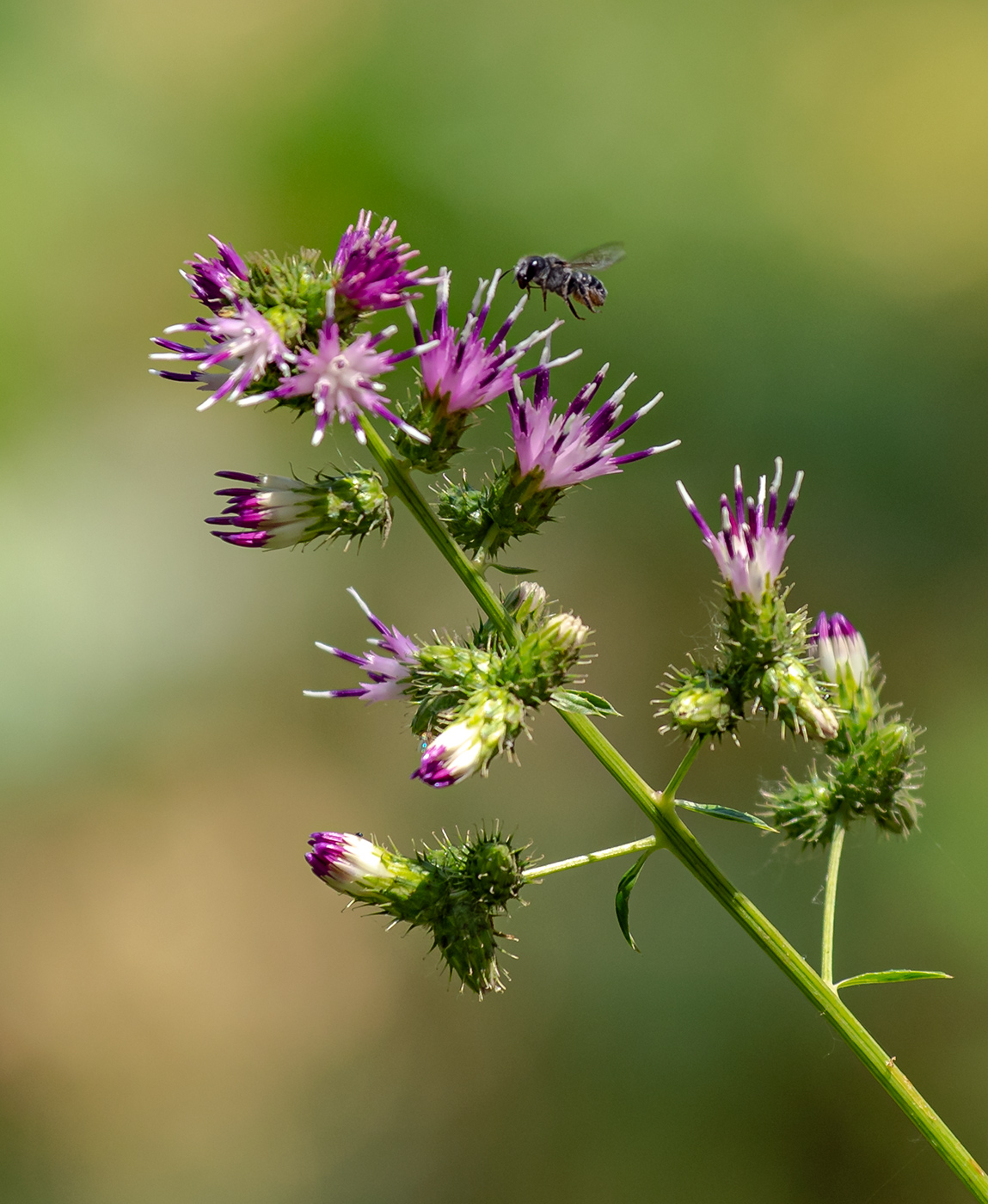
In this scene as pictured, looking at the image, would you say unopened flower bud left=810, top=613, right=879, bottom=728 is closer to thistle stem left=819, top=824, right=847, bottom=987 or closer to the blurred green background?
thistle stem left=819, top=824, right=847, bottom=987

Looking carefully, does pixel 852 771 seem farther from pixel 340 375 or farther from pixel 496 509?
pixel 340 375

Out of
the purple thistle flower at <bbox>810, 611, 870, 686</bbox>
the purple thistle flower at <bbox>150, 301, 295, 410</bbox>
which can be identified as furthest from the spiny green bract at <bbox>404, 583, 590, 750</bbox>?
the purple thistle flower at <bbox>810, 611, 870, 686</bbox>

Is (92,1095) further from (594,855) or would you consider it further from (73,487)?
(594,855)

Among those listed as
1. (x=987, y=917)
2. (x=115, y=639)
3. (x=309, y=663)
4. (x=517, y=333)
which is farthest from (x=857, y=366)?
(x=115, y=639)

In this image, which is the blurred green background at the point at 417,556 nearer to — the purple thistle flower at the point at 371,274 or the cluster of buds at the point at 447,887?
the cluster of buds at the point at 447,887

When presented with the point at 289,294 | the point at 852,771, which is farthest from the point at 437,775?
the point at 852,771
